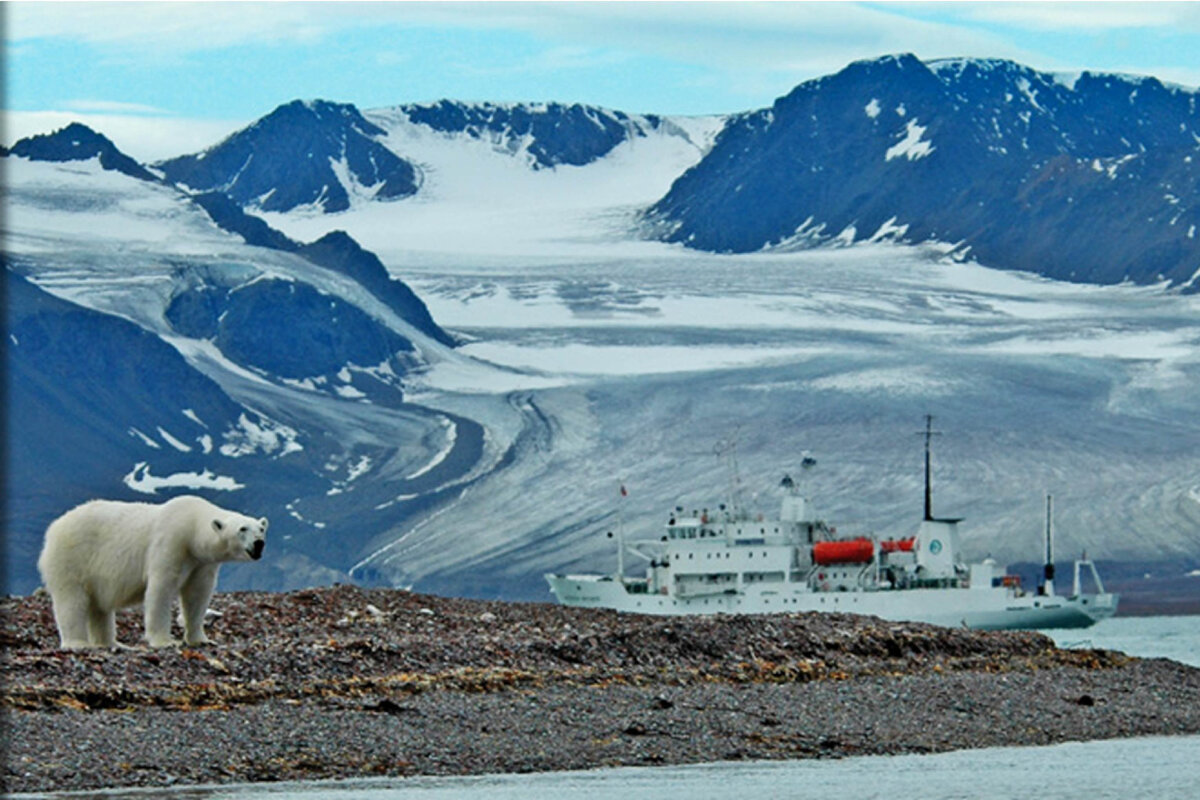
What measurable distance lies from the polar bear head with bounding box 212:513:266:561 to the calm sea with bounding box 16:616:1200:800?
357cm

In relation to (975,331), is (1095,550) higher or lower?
lower

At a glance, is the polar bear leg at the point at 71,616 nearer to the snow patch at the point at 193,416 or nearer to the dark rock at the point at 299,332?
the snow patch at the point at 193,416

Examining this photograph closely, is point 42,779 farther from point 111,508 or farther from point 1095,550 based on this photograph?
point 1095,550

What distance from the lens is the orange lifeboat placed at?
72562 millimetres

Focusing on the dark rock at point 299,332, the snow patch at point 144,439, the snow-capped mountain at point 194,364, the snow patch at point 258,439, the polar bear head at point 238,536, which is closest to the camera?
the polar bear head at point 238,536

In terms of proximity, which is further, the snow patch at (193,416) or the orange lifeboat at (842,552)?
the snow patch at (193,416)

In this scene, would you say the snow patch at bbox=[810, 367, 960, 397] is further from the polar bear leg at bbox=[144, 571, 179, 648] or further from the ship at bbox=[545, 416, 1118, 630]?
the polar bear leg at bbox=[144, 571, 179, 648]

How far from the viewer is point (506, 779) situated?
61.9 ft

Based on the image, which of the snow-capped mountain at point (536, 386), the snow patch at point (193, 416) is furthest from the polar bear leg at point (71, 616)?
the snow patch at point (193, 416)

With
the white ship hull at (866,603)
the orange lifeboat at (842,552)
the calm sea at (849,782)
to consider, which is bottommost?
the white ship hull at (866,603)

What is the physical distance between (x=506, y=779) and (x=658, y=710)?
3.69 m

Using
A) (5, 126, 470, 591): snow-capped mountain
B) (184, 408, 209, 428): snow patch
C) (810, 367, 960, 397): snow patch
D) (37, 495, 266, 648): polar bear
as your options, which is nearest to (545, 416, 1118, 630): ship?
(810, 367, 960, 397): snow patch

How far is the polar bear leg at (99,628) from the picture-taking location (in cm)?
2200

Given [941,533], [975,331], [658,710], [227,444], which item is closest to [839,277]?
[975,331]
